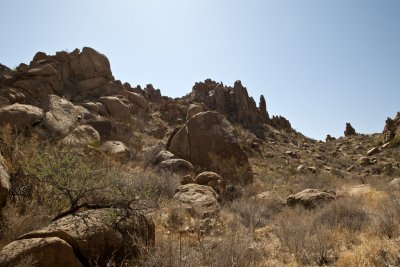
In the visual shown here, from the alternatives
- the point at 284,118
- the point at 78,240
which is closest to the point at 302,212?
the point at 78,240

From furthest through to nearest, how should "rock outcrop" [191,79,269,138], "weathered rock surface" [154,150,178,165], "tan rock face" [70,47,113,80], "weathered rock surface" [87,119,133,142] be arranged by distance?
"rock outcrop" [191,79,269,138]
"tan rock face" [70,47,113,80]
"weathered rock surface" [87,119,133,142]
"weathered rock surface" [154,150,178,165]

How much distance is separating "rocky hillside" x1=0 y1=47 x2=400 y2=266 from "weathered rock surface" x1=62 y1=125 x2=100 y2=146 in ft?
0.23

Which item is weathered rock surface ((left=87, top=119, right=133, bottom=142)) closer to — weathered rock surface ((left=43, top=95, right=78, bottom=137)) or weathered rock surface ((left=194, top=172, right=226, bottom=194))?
weathered rock surface ((left=43, top=95, right=78, bottom=137))

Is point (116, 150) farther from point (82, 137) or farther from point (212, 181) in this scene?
point (212, 181)

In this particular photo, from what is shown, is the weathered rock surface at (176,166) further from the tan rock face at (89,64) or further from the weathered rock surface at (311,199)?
the tan rock face at (89,64)

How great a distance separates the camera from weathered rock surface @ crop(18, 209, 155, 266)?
3.70 m

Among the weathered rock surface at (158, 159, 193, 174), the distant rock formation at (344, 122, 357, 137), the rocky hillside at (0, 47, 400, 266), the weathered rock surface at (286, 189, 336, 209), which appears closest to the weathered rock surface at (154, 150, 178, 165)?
the rocky hillside at (0, 47, 400, 266)

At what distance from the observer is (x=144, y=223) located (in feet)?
15.3

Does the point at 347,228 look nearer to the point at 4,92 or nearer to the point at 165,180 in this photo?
the point at 165,180

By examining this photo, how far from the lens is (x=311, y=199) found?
8.84 m

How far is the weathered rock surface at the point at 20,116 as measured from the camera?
12320mm

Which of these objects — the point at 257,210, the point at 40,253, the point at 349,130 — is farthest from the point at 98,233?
the point at 349,130

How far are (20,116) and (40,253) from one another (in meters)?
11.1

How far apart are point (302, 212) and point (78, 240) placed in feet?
18.8
